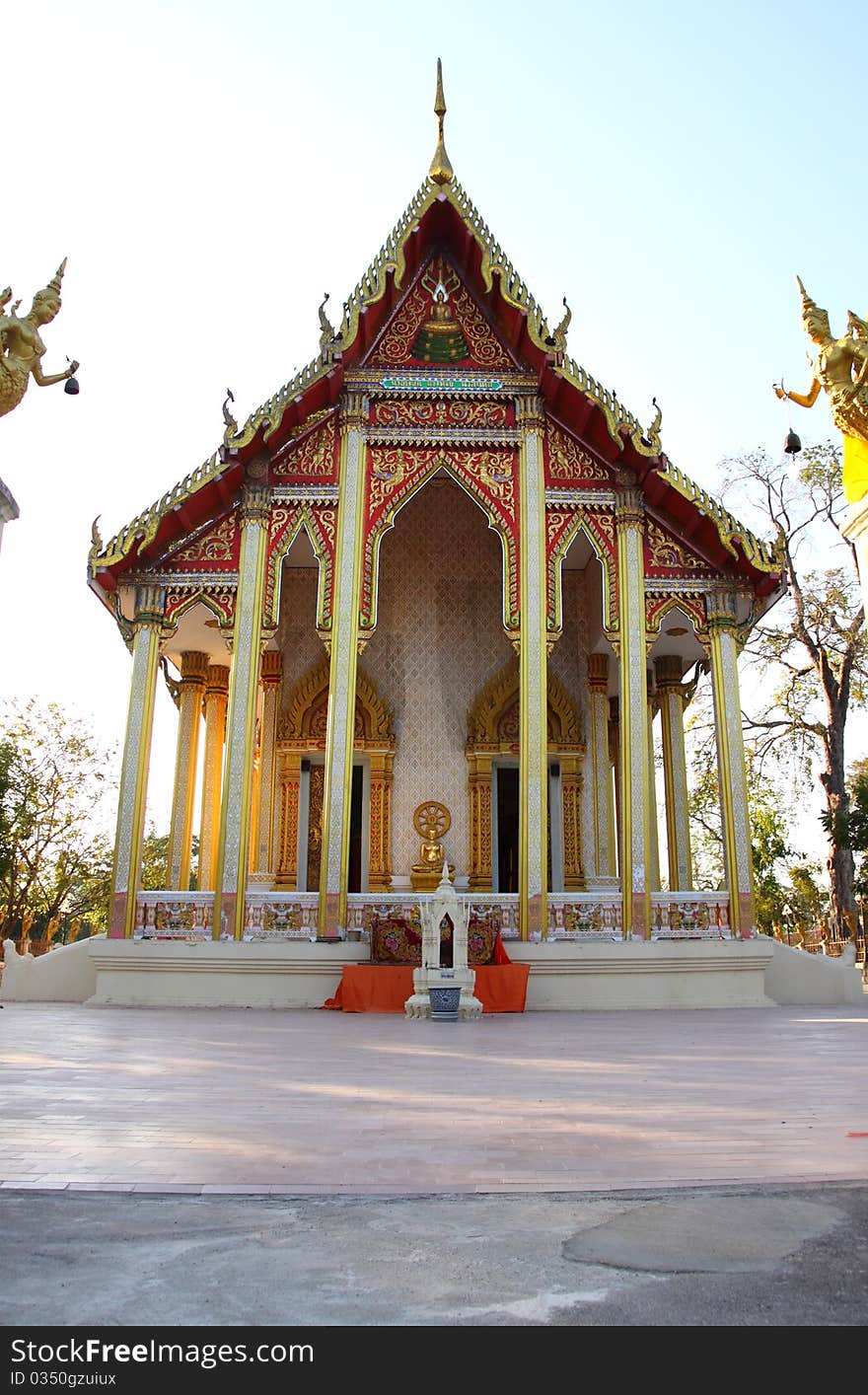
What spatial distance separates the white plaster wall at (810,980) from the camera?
998cm

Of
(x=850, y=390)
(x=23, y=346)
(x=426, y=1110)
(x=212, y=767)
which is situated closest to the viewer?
(x=426, y=1110)

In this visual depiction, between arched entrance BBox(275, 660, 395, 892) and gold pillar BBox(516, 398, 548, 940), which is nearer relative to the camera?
gold pillar BBox(516, 398, 548, 940)

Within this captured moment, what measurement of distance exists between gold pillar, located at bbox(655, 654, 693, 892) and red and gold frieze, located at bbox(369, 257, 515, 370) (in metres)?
4.37

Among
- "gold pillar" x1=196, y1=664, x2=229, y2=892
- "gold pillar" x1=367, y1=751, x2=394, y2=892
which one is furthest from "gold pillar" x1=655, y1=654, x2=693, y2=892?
"gold pillar" x1=196, y1=664, x2=229, y2=892

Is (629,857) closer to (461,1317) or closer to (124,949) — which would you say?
(124,949)

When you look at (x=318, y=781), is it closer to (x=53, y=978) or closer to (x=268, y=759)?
(x=268, y=759)

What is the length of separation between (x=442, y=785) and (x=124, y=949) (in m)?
4.32

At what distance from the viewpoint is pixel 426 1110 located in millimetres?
3619

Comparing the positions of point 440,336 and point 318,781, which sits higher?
point 440,336

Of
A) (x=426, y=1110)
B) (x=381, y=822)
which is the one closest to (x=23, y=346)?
(x=426, y=1110)

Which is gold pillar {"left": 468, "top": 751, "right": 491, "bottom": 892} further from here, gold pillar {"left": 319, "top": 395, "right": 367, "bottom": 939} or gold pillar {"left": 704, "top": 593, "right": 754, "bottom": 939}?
gold pillar {"left": 704, "top": 593, "right": 754, "bottom": 939}

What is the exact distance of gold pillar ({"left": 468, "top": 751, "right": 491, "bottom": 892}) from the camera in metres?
11.9

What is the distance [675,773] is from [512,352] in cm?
522
